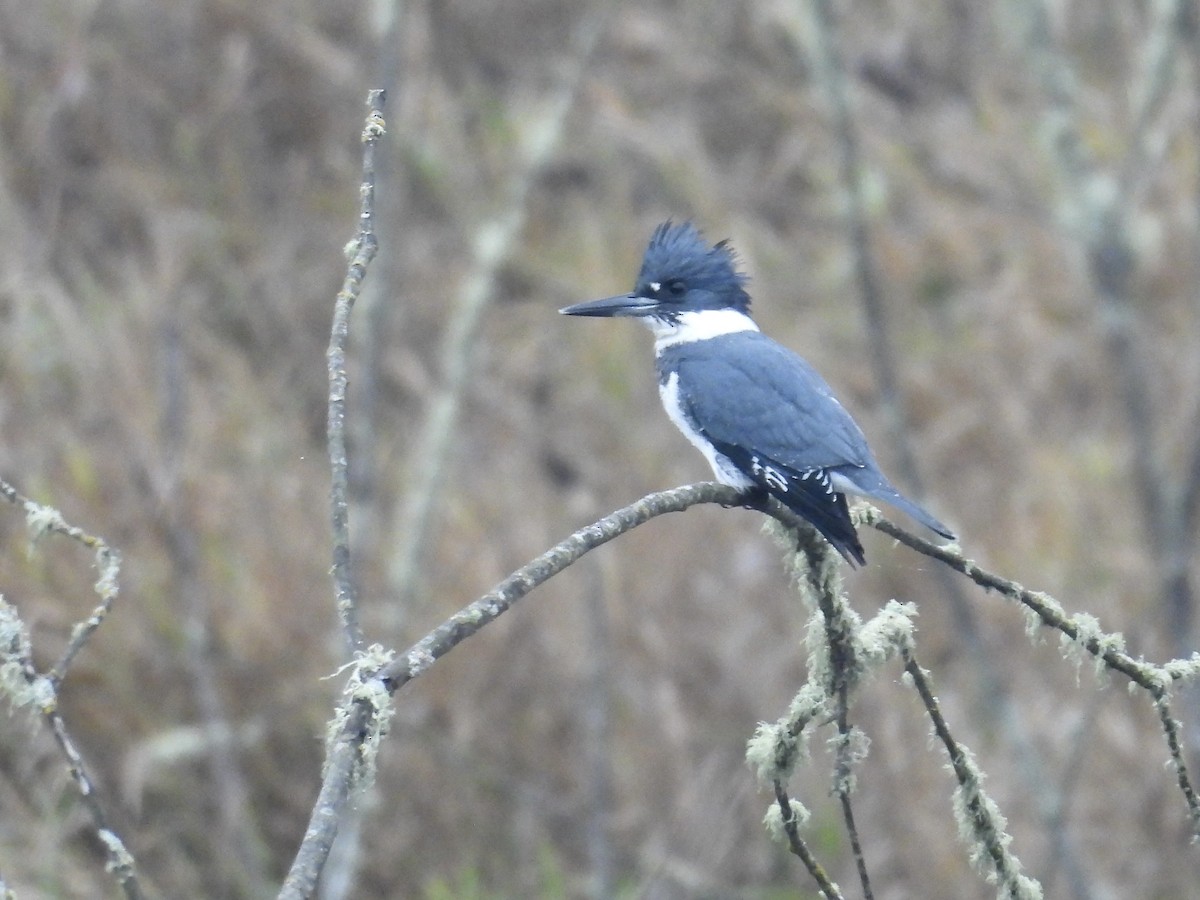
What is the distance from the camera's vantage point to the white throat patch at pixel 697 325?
358 centimetres

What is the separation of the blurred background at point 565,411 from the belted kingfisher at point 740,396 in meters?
0.31

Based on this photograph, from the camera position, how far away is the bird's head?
3.61 m

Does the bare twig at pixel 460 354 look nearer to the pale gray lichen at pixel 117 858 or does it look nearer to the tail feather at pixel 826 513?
the tail feather at pixel 826 513

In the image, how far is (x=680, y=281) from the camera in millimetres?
3627

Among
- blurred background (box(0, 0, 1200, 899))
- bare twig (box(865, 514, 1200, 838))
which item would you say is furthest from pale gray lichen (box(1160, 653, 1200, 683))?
blurred background (box(0, 0, 1200, 899))

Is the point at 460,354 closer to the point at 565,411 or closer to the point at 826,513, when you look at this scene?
the point at 565,411

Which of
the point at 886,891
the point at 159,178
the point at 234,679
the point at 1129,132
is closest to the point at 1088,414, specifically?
the point at 1129,132

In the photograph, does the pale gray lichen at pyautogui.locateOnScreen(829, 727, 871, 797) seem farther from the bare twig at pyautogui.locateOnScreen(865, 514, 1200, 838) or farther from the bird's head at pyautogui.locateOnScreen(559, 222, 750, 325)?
the bird's head at pyautogui.locateOnScreen(559, 222, 750, 325)

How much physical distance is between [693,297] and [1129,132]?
3283 millimetres

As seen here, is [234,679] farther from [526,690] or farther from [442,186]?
[442,186]

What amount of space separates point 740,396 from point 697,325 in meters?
0.50

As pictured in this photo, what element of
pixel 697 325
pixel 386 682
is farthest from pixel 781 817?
pixel 697 325

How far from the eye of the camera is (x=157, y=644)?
4.20 meters

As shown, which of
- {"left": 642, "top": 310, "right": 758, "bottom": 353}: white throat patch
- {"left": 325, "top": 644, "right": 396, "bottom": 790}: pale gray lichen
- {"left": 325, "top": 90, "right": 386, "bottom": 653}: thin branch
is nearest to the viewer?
{"left": 325, "top": 644, "right": 396, "bottom": 790}: pale gray lichen
